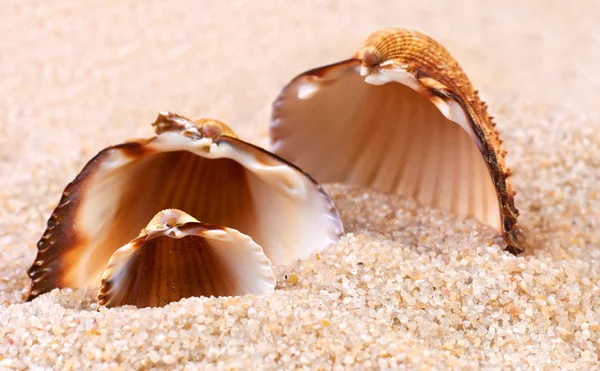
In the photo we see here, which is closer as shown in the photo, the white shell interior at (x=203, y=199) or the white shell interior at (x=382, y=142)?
the white shell interior at (x=203, y=199)

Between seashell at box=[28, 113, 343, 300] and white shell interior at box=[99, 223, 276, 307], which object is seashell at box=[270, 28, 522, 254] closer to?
seashell at box=[28, 113, 343, 300]

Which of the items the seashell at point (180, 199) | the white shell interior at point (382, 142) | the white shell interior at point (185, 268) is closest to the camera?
the white shell interior at point (185, 268)

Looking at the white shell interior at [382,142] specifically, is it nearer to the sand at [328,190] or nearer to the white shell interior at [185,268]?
the sand at [328,190]

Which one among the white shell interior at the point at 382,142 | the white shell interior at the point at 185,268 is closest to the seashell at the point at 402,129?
the white shell interior at the point at 382,142

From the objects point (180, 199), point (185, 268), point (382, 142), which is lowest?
point (185, 268)

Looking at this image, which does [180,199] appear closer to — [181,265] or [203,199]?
[203,199]

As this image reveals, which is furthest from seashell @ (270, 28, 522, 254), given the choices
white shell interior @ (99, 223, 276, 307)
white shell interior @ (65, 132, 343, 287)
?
white shell interior @ (99, 223, 276, 307)

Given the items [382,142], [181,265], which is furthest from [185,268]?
[382,142]
